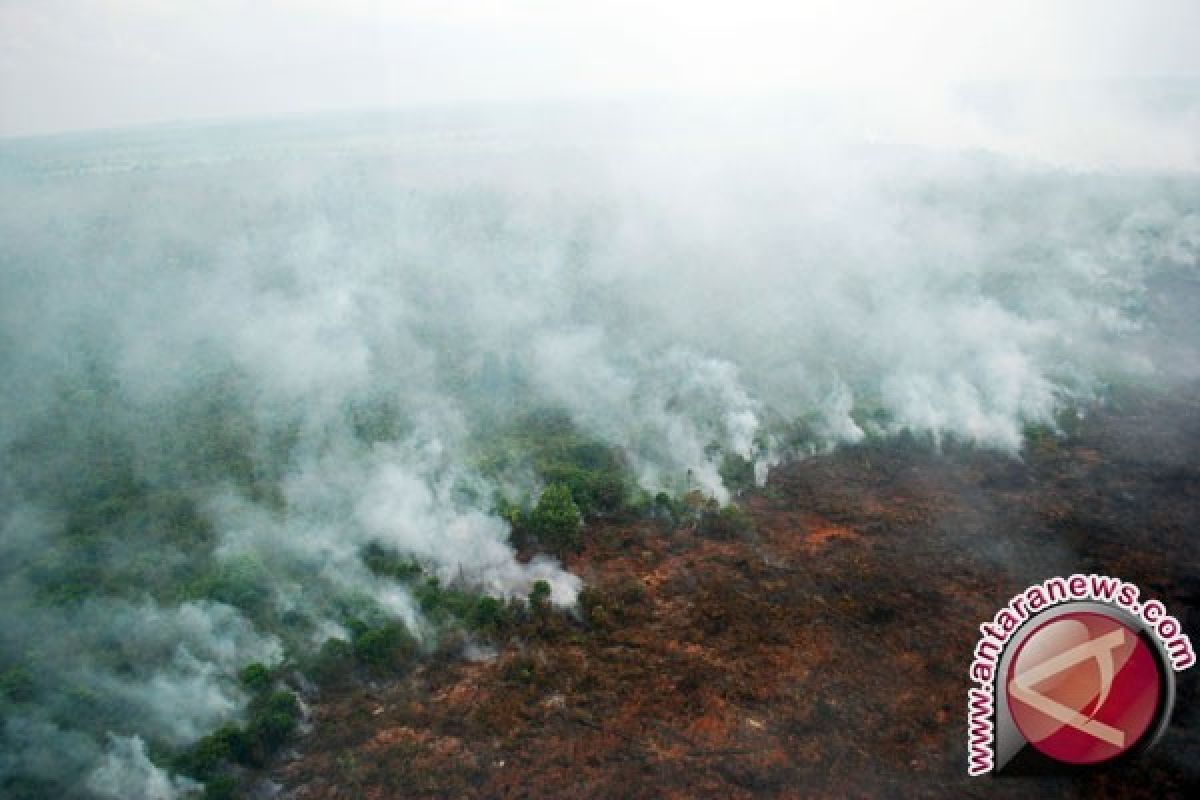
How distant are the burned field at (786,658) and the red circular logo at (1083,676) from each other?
5541 mm

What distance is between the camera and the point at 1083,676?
1102 centimetres

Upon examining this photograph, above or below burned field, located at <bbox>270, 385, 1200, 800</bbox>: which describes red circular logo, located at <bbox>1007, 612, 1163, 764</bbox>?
above

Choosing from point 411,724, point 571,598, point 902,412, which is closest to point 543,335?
point 902,412

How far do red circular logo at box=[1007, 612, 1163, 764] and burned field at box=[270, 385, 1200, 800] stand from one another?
5541mm

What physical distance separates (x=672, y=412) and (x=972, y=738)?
75.6 feet

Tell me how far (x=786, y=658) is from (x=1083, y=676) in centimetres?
1003

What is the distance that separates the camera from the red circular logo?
11.0m

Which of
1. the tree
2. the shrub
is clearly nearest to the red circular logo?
the tree

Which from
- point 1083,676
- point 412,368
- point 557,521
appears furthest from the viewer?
point 412,368

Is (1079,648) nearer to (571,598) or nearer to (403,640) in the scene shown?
(571,598)

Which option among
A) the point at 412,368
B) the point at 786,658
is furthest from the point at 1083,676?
the point at 412,368

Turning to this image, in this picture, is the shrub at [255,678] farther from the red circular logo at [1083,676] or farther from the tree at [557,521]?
the red circular logo at [1083,676]

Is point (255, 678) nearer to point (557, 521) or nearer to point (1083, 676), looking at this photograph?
point (557, 521)

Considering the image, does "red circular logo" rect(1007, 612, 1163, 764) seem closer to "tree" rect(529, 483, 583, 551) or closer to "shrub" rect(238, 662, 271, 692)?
"tree" rect(529, 483, 583, 551)
